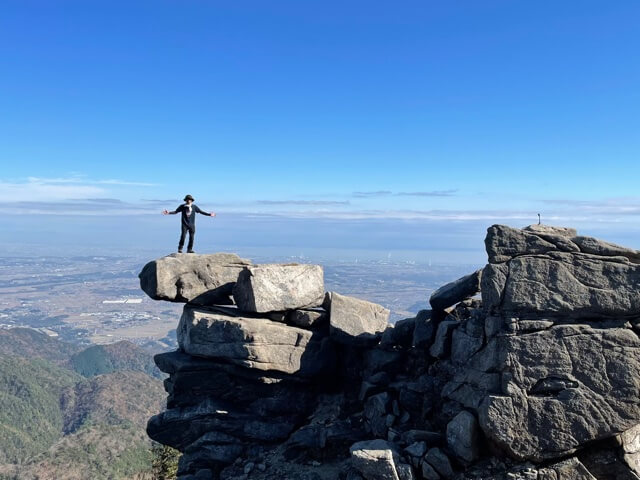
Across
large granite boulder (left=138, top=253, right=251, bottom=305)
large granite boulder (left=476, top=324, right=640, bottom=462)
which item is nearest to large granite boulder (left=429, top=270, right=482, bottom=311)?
large granite boulder (left=476, top=324, right=640, bottom=462)

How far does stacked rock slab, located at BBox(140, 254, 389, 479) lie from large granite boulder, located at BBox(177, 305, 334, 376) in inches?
1.9

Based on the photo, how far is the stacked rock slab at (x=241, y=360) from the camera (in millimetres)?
23312

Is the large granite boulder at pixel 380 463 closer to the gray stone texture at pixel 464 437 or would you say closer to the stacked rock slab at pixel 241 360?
the gray stone texture at pixel 464 437

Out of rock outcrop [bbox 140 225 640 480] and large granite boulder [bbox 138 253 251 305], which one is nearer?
rock outcrop [bbox 140 225 640 480]

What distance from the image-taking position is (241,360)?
76.9 ft

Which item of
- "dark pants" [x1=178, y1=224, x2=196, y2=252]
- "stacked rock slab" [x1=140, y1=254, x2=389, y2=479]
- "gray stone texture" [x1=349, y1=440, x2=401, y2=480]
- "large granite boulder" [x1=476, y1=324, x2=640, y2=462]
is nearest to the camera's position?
"large granite boulder" [x1=476, y1=324, x2=640, y2=462]

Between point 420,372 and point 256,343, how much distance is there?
7.79 m

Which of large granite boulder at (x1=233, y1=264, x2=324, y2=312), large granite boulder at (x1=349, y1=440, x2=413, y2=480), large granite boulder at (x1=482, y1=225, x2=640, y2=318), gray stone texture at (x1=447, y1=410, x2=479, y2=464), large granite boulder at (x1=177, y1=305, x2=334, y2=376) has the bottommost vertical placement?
large granite boulder at (x1=349, y1=440, x2=413, y2=480)

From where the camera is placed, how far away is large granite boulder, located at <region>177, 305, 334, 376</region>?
76.5 ft

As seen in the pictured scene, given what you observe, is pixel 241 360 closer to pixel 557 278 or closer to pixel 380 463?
pixel 380 463

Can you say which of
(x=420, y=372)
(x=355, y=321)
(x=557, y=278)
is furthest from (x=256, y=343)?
(x=557, y=278)

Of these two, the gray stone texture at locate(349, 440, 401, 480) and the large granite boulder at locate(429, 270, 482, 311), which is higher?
the large granite boulder at locate(429, 270, 482, 311)

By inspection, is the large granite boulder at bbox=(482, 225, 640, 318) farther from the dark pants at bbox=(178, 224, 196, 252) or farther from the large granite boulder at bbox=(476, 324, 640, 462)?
the dark pants at bbox=(178, 224, 196, 252)

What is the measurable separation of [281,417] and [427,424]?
7739 mm
